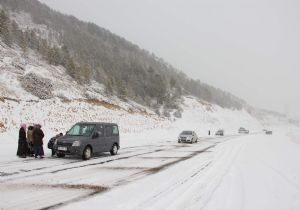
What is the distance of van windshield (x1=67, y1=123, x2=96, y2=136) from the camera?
1831 cm

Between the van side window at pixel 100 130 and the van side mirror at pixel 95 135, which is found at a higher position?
the van side window at pixel 100 130

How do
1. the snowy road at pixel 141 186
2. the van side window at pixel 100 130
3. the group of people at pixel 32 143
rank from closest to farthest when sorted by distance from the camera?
the snowy road at pixel 141 186, the group of people at pixel 32 143, the van side window at pixel 100 130

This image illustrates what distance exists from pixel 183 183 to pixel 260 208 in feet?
10.9

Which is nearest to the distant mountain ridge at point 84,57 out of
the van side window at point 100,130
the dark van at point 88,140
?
the dark van at point 88,140

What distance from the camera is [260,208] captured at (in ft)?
24.5

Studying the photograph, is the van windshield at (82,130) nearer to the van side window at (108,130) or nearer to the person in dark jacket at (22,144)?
the van side window at (108,130)

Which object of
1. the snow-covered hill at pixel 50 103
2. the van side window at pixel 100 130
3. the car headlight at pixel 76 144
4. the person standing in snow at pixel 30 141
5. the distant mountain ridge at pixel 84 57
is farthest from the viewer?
the distant mountain ridge at pixel 84 57

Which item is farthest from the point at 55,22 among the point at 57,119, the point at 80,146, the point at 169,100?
the point at 80,146

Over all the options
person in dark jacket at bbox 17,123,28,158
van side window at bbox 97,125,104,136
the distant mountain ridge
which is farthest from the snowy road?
the distant mountain ridge

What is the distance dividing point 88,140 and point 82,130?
1026 millimetres

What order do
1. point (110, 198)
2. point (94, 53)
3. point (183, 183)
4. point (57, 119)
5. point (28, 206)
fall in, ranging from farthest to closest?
point (94, 53), point (57, 119), point (183, 183), point (110, 198), point (28, 206)

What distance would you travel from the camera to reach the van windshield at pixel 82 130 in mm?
18312

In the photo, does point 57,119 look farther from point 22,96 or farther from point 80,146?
point 80,146

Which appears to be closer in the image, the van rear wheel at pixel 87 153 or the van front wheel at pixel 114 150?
the van rear wheel at pixel 87 153
